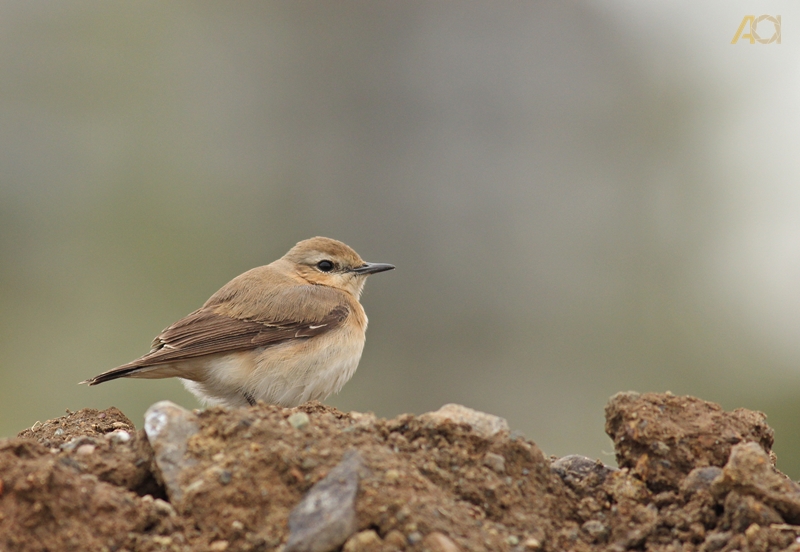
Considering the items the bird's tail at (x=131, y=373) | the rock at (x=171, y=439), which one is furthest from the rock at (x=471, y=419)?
the bird's tail at (x=131, y=373)

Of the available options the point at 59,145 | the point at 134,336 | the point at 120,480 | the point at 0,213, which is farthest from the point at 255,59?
the point at 120,480

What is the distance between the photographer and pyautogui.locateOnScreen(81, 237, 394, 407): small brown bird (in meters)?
6.96

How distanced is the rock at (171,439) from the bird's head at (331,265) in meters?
4.72

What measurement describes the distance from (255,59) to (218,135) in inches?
163

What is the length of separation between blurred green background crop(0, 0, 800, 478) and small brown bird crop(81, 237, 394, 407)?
15.2 feet

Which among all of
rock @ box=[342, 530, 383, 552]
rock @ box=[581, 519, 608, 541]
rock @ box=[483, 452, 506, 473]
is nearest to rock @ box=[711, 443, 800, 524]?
rock @ box=[581, 519, 608, 541]

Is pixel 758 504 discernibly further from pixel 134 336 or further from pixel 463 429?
pixel 134 336

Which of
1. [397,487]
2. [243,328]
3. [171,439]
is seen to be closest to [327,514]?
[397,487]

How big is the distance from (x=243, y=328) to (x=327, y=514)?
14.2 ft

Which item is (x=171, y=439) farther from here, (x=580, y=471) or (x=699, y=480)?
(x=699, y=480)

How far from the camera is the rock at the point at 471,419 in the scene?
402cm

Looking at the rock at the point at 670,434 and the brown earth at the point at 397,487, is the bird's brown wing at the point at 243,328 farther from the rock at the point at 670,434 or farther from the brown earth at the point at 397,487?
the rock at the point at 670,434

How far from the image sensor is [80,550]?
10.3 feet

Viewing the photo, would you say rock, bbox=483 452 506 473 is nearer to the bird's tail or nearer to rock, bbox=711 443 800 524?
rock, bbox=711 443 800 524
